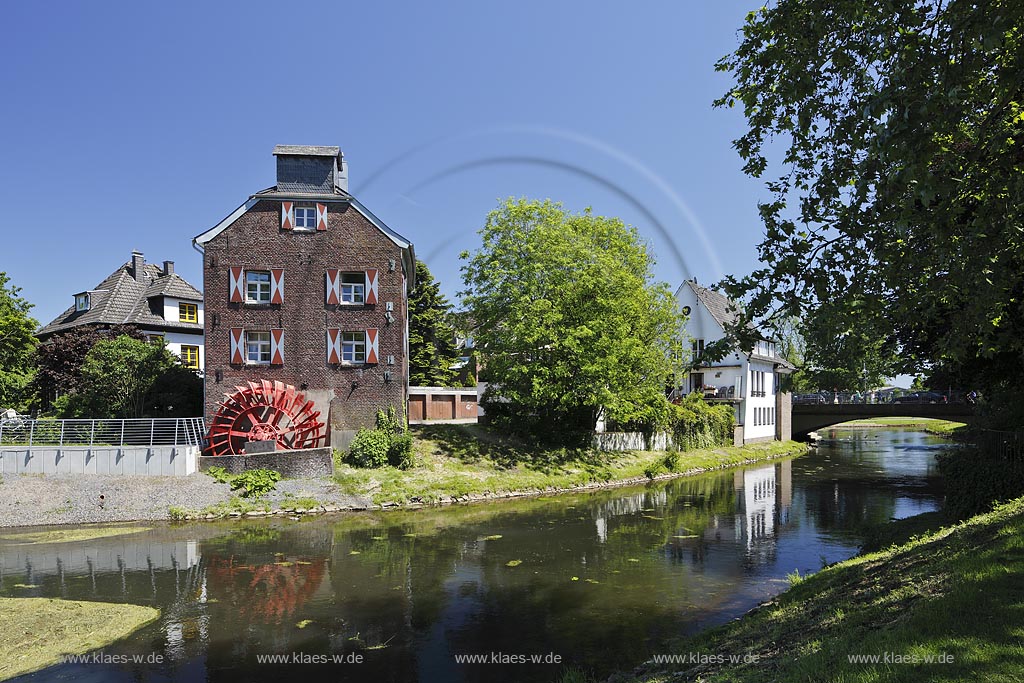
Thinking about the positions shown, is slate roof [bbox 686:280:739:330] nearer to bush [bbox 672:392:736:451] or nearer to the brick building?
bush [bbox 672:392:736:451]

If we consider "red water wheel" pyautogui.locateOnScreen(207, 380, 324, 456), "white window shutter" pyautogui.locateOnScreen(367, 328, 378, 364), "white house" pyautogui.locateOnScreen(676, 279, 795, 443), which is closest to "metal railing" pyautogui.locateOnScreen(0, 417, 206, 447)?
"red water wheel" pyautogui.locateOnScreen(207, 380, 324, 456)

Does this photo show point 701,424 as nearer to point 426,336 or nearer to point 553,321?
point 553,321

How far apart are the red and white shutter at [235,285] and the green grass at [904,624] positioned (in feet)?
81.8

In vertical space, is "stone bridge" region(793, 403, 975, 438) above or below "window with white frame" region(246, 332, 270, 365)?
below

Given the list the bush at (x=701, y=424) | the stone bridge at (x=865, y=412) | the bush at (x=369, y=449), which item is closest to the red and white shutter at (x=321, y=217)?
the bush at (x=369, y=449)

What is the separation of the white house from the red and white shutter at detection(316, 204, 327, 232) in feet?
87.8

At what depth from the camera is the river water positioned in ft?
35.6

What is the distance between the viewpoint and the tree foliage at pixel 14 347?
113 feet

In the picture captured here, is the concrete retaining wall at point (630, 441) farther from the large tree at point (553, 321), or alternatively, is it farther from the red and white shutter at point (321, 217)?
the red and white shutter at point (321, 217)

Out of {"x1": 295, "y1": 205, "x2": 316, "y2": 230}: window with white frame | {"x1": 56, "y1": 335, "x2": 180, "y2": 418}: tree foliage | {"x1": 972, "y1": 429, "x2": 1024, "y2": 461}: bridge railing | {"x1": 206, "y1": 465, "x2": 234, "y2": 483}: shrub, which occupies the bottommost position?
{"x1": 206, "y1": 465, "x2": 234, "y2": 483}: shrub

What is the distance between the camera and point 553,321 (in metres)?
33.0

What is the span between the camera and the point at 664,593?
46.8 ft

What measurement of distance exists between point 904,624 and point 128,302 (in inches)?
1744

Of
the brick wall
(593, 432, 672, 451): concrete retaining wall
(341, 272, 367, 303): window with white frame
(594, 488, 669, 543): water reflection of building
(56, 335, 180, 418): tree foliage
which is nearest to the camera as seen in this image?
(594, 488, 669, 543): water reflection of building
